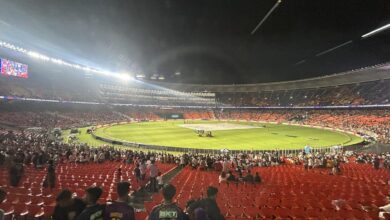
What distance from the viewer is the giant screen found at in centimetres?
6055

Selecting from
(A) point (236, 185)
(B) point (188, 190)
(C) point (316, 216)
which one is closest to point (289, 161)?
(A) point (236, 185)

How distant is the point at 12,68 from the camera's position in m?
63.7

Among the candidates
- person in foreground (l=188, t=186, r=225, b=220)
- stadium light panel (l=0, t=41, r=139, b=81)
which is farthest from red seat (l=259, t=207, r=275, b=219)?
stadium light panel (l=0, t=41, r=139, b=81)

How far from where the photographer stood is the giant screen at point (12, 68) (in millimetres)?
60553

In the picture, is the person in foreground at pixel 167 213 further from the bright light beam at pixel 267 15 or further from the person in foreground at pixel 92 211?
the bright light beam at pixel 267 15

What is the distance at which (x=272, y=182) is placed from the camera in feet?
53.6

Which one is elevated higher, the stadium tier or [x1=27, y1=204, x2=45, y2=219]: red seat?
the stadium tier

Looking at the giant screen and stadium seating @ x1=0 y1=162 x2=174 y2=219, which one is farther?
the giant screen

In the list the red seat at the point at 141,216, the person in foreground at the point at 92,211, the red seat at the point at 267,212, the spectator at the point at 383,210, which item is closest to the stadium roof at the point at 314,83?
the spectator at the point at 383,210

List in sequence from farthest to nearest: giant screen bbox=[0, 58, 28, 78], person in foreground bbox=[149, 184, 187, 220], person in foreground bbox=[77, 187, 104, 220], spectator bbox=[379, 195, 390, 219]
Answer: giant screen bbox=[0, 58, 28, 78]
spectator bbox=[379, 195, 390, 219]
person in foreground bbox=[149, 184, 187, 220]
person in foreground bbox=[77, 187, 104, 220]

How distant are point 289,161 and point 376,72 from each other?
224ft

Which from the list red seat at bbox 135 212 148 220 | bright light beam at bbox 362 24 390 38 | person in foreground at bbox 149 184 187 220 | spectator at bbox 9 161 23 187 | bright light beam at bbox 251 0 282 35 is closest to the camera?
person in foreground at bbox 149 184 187 220

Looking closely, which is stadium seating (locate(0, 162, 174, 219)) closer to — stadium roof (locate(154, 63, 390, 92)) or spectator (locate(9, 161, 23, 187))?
spectator (locate(9, 161, 23, 187))

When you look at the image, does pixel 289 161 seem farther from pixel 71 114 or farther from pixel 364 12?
pixel 71 114
